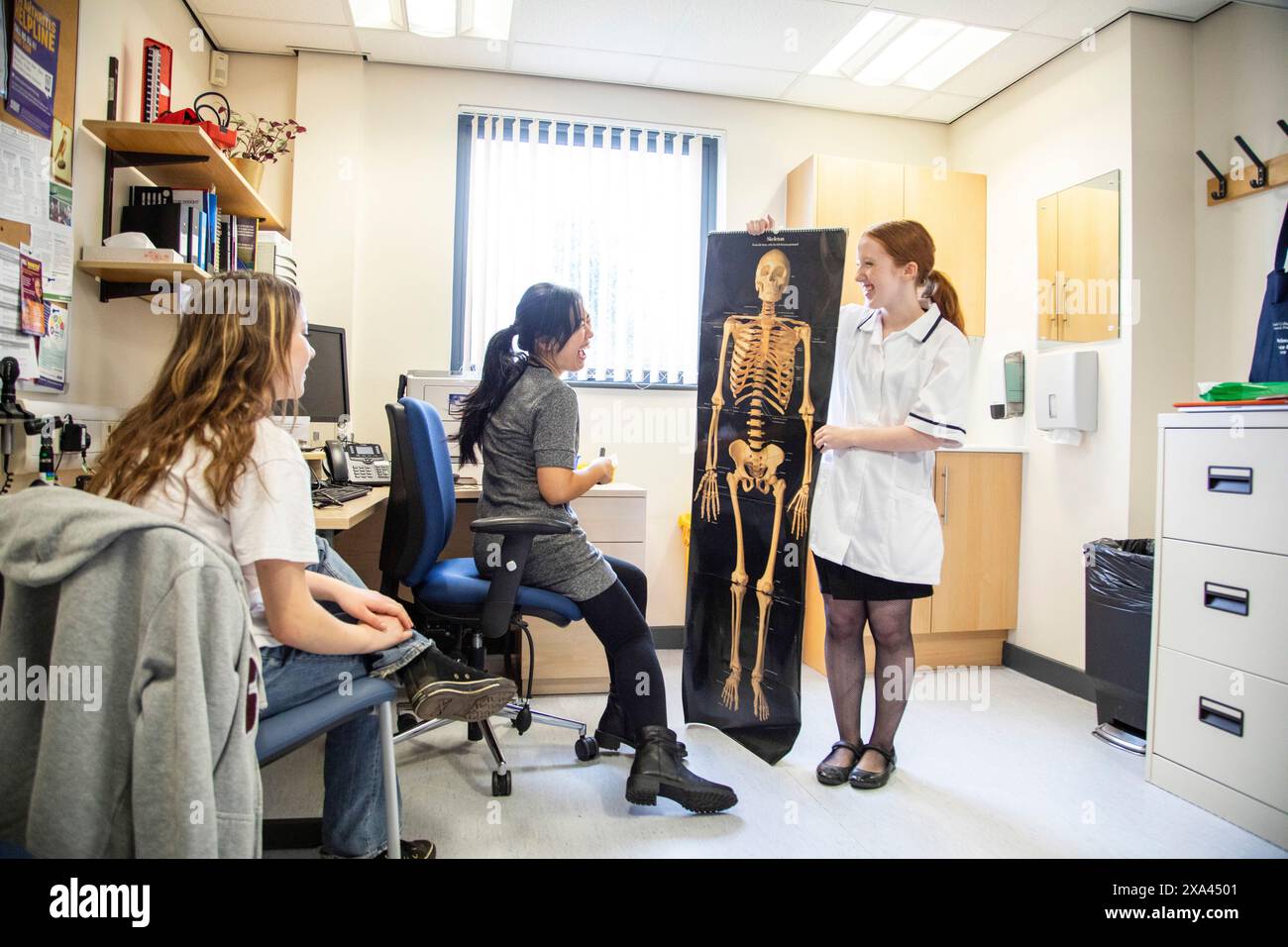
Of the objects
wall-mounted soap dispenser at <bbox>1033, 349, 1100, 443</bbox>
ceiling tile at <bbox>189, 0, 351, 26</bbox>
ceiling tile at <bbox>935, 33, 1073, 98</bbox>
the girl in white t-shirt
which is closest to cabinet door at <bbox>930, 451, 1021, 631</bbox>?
wall-mounted soap dispenser at <bbox>1033, 349, 1100, 443</bbox>

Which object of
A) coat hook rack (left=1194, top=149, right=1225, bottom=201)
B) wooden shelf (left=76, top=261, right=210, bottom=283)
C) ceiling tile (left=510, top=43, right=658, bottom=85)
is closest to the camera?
wooden shelf (left=76, top=261, right=210, bottom=283)

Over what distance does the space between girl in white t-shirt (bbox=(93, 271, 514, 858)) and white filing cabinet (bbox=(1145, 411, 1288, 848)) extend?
199cm

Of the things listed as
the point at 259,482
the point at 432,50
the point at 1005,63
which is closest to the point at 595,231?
the point at 432,50

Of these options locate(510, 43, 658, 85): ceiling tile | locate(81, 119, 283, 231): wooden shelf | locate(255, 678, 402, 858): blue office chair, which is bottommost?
locate(255, 678, 402, 858): blue office chair

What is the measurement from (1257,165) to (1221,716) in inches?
76.1

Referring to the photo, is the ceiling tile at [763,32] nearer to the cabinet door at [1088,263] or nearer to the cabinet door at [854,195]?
the cabinet door at [854,195]

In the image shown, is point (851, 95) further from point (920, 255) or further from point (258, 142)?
point (258, 142)

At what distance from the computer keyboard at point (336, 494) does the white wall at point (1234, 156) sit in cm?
311

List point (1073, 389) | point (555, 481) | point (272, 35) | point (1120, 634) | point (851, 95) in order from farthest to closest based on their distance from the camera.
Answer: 1. point (851, 95)
2. point (272, 35)
3. point (1073, 389)
4. point (1120, 634)
5. point (555, 481)

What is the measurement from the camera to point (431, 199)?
3.49 meters

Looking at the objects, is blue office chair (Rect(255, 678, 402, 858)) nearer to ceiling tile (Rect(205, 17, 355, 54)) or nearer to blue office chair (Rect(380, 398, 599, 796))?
blue office chair (Rect(380, 398, 599, 796))

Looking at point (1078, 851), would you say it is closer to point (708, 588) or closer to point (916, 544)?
point (916, 544)

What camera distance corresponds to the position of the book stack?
2.27 meters

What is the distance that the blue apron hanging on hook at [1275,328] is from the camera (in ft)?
8.14
